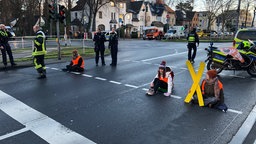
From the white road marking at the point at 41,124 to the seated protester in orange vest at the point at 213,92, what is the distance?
3.26m

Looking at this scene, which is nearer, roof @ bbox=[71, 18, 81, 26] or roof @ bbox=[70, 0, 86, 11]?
roof @ bbox=[70, 0, 86, 11]

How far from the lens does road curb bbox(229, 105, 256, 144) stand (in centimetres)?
432

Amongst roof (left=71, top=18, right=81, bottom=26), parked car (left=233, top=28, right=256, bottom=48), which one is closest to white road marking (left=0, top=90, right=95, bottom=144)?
parked car (left=233, top=28, right=256, bottom=48)

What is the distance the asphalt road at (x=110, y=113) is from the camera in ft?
14.5

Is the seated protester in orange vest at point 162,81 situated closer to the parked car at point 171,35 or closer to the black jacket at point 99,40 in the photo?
the black jacket at point 99,40

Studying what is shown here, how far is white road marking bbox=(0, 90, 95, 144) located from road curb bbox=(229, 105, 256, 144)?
247 centimetres

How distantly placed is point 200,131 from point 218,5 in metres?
53.5

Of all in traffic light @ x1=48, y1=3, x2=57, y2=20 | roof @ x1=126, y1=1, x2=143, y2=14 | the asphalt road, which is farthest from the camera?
roof @ x1=126, y1=1, x2=143, y2=14

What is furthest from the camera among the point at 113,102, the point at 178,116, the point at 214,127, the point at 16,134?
the point at 113,102

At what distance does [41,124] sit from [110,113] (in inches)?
57.7

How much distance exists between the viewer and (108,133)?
454cm

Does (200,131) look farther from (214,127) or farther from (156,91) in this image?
(156,91)

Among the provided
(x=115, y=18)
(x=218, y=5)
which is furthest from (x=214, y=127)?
(x=115, y=18)

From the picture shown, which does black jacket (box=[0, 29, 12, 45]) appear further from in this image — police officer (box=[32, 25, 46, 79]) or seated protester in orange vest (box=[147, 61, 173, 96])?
seated protester in orange vest (box=[147, 61, 173, 96])
